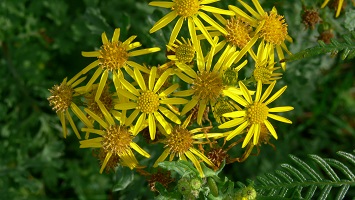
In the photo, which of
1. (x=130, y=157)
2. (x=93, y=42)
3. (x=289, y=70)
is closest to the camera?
(x=130, y=157)

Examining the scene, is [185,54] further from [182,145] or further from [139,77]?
[182,145]

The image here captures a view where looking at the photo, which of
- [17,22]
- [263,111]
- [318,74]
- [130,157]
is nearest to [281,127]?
[318,74]

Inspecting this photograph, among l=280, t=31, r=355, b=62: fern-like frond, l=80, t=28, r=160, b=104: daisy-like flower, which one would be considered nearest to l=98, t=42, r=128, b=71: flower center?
l=80, t=28, r=160, b=104: daisy-like flower

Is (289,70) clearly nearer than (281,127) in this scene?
Yes

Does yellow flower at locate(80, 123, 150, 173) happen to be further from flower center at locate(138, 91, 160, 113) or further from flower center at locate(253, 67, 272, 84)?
flower center at locate(253, 67, 272, 84)

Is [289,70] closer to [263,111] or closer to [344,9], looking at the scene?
[344,9]

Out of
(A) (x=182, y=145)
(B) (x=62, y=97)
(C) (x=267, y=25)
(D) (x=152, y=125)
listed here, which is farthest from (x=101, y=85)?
(C) (x=267, y=25)
